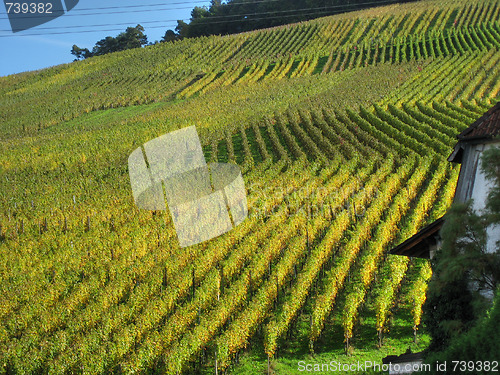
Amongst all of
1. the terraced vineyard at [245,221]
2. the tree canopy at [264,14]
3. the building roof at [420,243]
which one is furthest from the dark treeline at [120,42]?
the building roof at [420,243]

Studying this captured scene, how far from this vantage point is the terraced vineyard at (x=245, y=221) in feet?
52.6

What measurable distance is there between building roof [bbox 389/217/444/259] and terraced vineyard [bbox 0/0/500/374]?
390cm

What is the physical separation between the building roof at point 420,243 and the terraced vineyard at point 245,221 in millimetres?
3903

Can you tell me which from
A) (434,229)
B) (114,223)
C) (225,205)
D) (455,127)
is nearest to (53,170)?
(114,223)

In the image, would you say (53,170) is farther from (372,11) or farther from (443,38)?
(372,11)

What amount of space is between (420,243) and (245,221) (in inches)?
498

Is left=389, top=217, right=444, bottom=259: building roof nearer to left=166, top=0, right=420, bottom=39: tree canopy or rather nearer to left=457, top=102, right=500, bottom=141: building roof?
left=457, top=102, right=500, bottom=141: building roof

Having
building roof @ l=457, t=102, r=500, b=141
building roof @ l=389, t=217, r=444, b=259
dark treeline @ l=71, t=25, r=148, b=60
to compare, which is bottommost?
building roof @ l=389, t=217, r=444, b=259

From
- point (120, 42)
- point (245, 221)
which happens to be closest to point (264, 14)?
point (120, 42)

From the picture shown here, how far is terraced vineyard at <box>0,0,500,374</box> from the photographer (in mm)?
16031

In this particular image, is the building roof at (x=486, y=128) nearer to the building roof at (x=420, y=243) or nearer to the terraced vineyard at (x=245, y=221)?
the building roof at (x=420, y=243)

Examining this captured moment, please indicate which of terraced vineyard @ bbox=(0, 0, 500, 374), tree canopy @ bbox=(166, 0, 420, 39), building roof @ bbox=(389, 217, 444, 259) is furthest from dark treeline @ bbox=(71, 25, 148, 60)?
building roof @ bbox=(389, 217, 444, 259)

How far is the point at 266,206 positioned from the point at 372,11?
2734 inches

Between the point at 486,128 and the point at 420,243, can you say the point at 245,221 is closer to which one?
the point at 420,243
